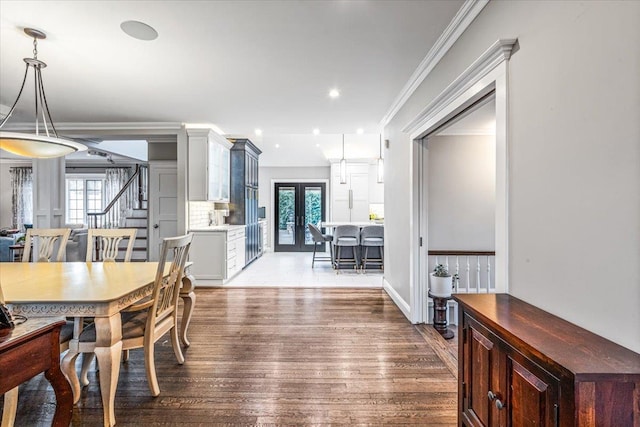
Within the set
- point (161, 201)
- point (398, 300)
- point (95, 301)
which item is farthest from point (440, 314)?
point (161, 201)

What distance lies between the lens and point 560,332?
1068mm

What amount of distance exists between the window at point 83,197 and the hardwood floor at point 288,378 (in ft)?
27.4

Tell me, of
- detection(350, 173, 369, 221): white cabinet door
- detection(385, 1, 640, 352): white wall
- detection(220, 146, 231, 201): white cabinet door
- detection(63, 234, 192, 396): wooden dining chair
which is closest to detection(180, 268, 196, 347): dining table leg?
detection(63, 234, 192, 396): wooden dining chair

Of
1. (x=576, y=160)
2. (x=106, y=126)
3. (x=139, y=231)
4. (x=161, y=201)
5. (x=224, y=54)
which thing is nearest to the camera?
(x=576, y=160)

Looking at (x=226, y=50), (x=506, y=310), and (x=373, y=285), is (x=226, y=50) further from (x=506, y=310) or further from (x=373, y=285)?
(x=373, y=285)

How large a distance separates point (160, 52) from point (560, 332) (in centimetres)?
326

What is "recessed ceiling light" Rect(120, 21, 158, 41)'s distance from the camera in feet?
7.33

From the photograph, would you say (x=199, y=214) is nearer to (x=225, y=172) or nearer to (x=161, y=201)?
(x=225, y=172)

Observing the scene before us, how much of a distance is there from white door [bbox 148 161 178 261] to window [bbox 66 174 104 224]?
471 centimetres

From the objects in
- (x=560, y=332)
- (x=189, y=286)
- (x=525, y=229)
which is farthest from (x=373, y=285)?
(x=560, y=332)

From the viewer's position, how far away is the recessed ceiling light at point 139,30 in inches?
88.0

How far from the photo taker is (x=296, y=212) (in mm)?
9148

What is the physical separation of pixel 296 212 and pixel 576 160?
816 centimetres

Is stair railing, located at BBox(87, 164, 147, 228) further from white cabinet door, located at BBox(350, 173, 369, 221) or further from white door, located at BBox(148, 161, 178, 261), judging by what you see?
white cabinet door, located at BBox(350, 173, 369, 221)
